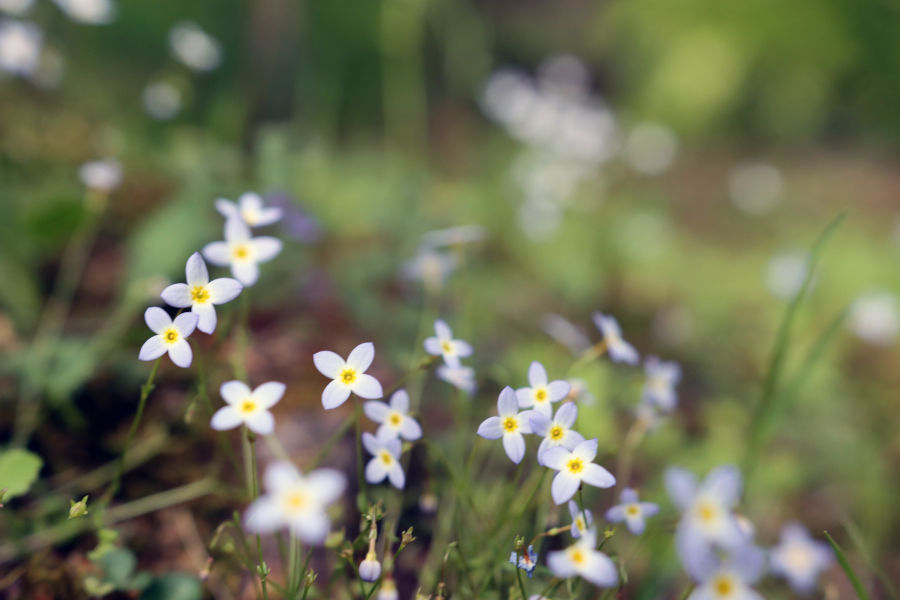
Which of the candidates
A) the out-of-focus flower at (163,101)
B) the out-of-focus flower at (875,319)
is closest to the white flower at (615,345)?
the out-of-focus flower at (875,319)

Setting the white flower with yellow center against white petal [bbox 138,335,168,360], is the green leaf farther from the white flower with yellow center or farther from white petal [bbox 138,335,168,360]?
the white flower with yellow center

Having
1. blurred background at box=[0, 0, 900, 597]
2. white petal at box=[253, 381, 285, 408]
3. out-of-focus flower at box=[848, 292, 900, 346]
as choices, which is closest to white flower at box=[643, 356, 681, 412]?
blurred background at box=[0, 0, 900, 597]

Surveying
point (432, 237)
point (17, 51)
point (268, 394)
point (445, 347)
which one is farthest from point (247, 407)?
point (17, 51)

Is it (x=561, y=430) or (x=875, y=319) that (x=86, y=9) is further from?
(x=875, y=319)

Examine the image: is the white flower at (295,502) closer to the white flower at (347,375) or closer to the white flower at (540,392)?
the white flower at (347,375)

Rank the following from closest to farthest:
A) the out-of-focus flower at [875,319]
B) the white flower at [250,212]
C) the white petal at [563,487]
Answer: the white petal at [563,487] → the white flower at [250,212] → the out-of-focus flower at [875,319]
